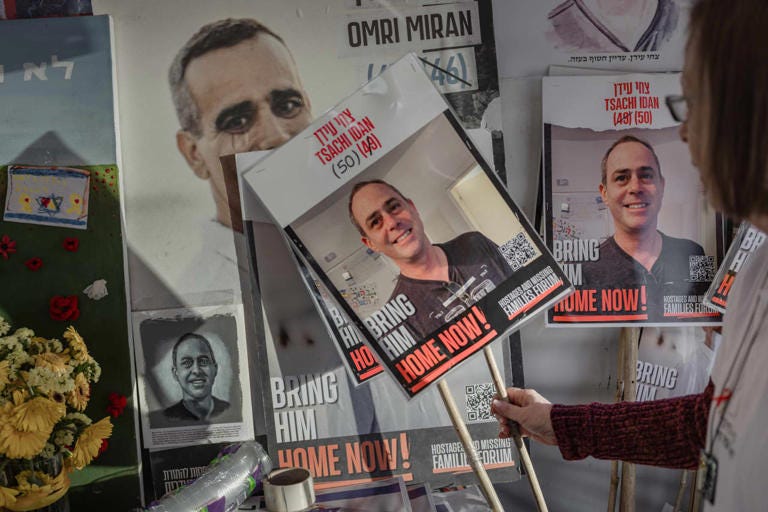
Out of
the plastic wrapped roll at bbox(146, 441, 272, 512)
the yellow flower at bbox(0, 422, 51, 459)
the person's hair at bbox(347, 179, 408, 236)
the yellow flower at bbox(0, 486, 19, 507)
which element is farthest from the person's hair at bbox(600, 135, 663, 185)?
the yellow flower at bbox(0, 486, 19, 507)

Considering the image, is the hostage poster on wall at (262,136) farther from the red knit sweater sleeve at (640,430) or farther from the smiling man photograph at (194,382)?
the red knit sweater sleeve at (640,430)

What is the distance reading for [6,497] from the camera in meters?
1.44

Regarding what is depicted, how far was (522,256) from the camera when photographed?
5.01ft

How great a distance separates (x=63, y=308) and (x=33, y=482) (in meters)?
0.42

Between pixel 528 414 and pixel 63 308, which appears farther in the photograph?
pixel 63 308

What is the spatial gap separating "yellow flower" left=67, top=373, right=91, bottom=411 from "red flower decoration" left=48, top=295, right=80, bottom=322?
0.23m

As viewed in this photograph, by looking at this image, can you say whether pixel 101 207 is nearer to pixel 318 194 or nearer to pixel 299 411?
pixel 318 194

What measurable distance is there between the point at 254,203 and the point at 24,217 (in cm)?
56

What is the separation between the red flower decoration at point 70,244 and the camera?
1.74m

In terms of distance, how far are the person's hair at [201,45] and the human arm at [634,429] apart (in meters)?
1.09

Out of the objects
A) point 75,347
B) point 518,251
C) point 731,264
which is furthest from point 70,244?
point 731,264

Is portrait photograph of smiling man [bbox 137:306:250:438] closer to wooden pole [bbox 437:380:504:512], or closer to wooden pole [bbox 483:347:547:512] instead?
wooden pole [bbox 437:380:504:512]

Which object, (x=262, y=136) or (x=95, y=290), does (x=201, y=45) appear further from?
(x=95, y=290)

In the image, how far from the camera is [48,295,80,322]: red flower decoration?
173 cm
